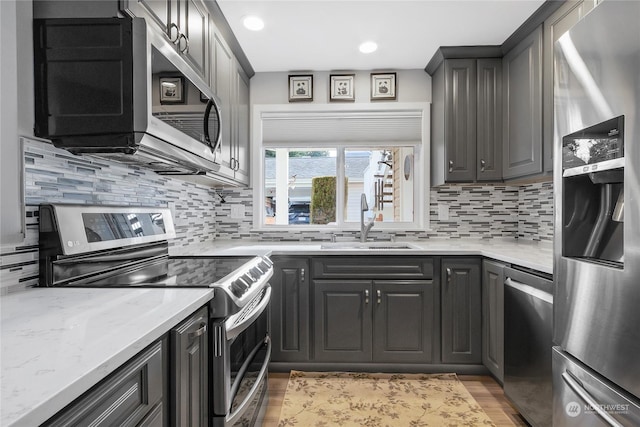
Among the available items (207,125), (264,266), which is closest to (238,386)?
(264,266)

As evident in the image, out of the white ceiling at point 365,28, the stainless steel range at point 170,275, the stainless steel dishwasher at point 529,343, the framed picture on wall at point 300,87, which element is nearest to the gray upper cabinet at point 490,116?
the white ceiling at point 365,28

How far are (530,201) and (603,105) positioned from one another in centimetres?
188

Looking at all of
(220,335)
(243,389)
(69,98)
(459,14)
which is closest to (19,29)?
(69,98)

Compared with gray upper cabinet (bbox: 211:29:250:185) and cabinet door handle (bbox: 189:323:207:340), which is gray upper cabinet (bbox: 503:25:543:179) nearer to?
gray upper cabinet (bbox: 211:29:250:185)

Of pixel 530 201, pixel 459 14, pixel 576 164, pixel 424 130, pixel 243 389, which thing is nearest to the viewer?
pixel 576 164

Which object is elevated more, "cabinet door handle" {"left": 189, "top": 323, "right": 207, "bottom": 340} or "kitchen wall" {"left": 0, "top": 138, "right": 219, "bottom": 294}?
"kitchen wall" {"left": 0, "top": 138, "right": 219, "bottom": 294}

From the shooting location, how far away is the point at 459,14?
7.16 feet

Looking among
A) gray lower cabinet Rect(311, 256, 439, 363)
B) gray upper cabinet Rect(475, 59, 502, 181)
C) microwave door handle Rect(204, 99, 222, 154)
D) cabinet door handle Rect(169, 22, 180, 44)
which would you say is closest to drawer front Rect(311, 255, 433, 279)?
gray lower cabinet Rect(311, 256, 439, 363)

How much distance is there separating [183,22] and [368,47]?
1.41 m

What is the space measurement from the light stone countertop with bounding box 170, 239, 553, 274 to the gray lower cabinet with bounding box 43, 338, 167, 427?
1247 millimetres

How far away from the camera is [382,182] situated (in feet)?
10.6

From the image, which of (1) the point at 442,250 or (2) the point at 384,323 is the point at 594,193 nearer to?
(1) the point at 442,250

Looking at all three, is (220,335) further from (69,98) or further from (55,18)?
(55,18)

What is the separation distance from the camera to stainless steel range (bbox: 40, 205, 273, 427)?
47.3 inches
